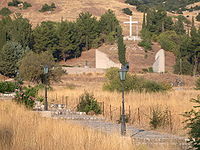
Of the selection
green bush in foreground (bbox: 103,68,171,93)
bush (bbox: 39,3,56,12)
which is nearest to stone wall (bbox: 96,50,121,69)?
green bush in foreground (bbox: 103,68,171,93)

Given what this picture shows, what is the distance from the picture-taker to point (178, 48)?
2963 inches

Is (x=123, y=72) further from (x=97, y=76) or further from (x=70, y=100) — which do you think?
(x=97, y=76)

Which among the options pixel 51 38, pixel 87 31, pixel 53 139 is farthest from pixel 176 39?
pixel 53 139

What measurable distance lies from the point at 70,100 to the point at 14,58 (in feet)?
104

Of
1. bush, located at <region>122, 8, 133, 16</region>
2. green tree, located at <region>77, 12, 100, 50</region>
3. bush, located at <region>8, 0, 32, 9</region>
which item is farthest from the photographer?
bush, located at <region>122, 8, 133, 16</region>

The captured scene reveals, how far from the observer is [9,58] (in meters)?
61.5

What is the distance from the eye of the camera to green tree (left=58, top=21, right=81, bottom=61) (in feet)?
259

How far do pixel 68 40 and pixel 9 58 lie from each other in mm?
19446

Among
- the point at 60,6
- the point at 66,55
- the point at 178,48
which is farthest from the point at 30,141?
the point at 60,6

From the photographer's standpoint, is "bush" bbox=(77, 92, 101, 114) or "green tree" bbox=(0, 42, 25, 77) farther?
"green tree" bbox=(0, 42, 25, 77)

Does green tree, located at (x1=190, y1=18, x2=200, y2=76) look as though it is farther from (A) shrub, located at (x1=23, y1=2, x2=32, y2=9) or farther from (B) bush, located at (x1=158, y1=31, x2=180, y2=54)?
(A) shrub, located at (x1=23, y1=2, x2=32, y2=9)

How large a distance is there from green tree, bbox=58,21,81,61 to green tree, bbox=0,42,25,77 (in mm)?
16844

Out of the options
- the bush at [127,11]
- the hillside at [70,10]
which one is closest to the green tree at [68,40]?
the hillside at [70,10]

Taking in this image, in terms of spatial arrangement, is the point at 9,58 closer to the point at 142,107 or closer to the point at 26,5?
the point at 142,107
